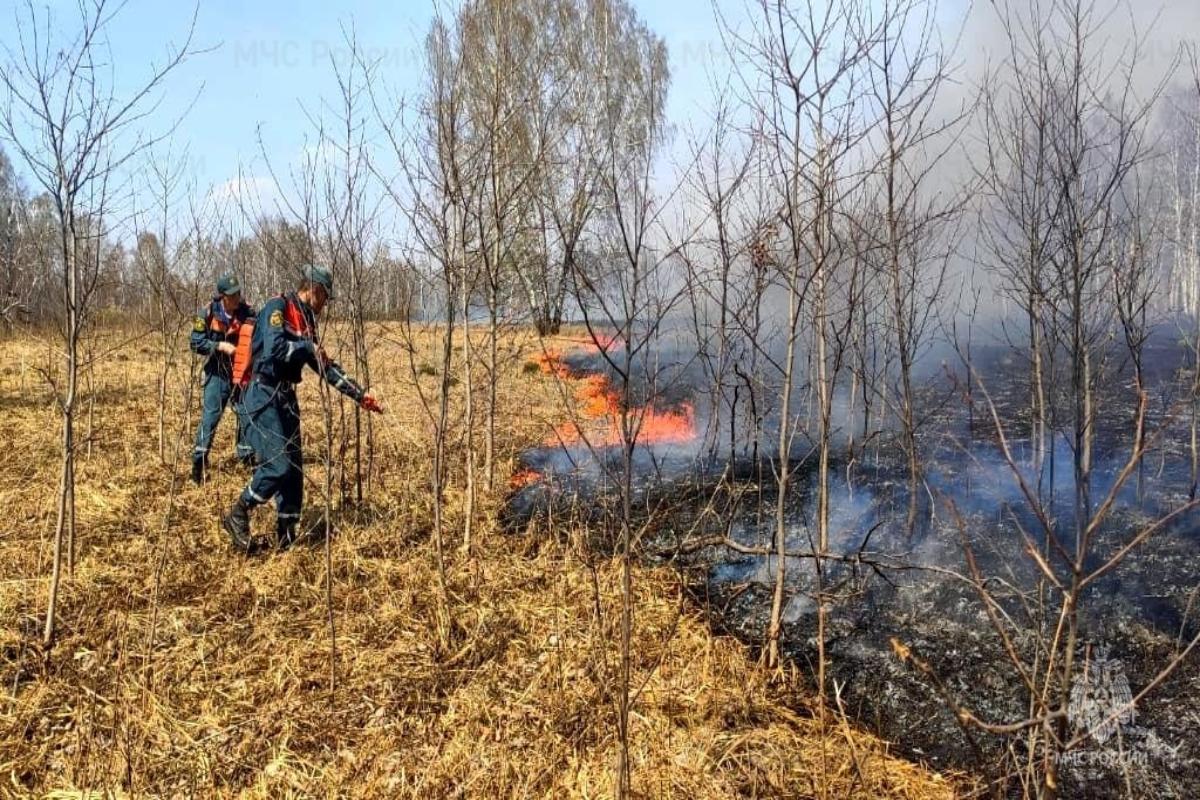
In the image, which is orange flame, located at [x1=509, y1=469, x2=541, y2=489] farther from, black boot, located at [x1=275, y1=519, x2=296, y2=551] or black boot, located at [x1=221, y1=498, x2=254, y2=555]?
black boot, located at [x1=221, y1=498, x2=254, y2=555]

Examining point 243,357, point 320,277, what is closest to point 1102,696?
point 320,277

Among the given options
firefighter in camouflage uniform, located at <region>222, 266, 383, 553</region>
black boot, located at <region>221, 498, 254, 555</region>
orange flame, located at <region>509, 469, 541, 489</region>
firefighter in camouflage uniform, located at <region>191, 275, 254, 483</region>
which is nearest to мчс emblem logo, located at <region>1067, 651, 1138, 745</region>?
firefighter in camouflage uniform, located at <region>222, 266, 383, 553</region>

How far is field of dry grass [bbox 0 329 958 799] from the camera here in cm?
277

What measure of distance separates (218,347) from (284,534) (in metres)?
2.08

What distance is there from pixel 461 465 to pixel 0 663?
14.9 feet

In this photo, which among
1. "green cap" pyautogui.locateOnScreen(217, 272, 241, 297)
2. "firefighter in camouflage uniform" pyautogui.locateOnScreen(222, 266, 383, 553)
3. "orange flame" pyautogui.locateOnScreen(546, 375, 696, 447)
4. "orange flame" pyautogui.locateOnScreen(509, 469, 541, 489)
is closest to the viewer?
"firefighter in camouflage uniform" pyautogui.locateOnScreen(222, 266, 383, 553)

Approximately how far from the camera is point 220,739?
2.94 m

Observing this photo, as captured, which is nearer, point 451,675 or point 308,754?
point 308,754

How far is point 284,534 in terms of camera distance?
476 cm

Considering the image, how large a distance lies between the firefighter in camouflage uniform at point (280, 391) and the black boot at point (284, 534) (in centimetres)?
8

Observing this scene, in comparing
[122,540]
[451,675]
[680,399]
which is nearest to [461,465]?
[122,540]

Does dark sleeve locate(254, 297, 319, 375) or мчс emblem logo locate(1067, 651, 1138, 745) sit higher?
dark sleeve locate(254, 297, 319, 375)

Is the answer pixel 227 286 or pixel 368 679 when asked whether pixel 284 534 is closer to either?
pixel 368 679

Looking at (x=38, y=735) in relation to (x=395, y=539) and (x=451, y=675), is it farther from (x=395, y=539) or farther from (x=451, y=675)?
(x=395, y=539)
